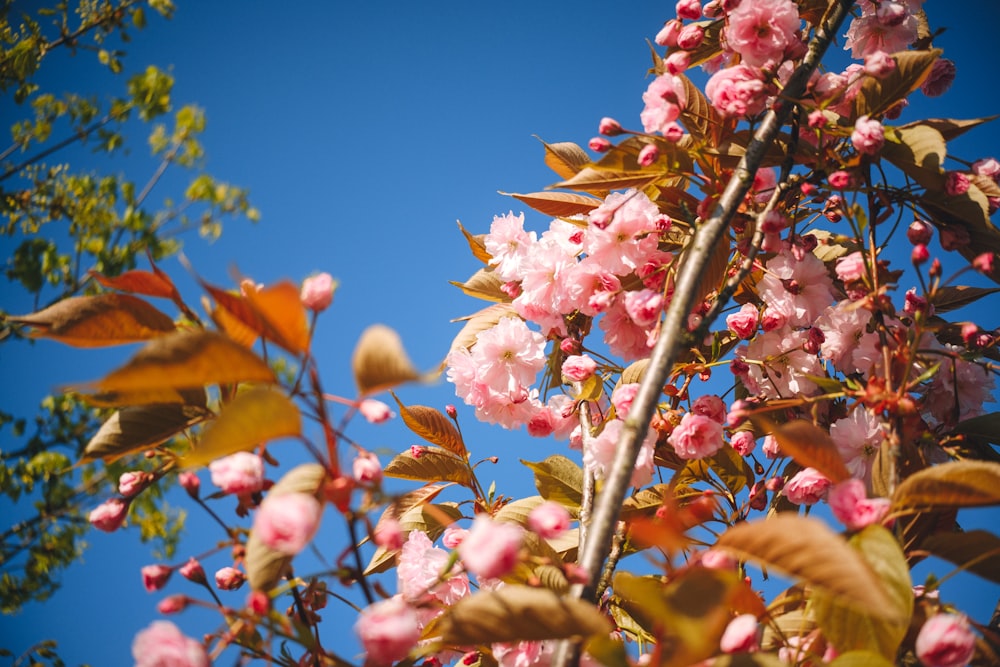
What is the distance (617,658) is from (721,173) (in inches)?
28.1

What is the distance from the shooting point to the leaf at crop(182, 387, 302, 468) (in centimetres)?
42

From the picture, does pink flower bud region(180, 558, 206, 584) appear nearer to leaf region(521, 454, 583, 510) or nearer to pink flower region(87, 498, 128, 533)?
pink flower region(87, 498, 128, 533)

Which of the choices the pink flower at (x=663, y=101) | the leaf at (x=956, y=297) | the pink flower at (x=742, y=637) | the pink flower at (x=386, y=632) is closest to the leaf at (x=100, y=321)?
the pink flower at (x=386, y=632)

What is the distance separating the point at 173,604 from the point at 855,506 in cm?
64

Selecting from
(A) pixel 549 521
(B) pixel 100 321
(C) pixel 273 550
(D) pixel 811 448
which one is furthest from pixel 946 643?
(B) pixel 100 321

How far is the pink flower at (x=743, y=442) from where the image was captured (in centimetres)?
99

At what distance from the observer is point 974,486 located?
54 centimetres

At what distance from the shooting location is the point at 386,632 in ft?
1.50

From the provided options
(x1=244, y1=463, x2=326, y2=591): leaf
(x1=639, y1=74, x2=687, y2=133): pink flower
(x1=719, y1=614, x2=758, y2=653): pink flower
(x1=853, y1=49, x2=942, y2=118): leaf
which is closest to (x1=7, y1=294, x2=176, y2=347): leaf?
(x1=244, y1=463, x2=326, y2=591): leaf

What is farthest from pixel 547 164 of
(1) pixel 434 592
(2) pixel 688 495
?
(1) pixel 434 592

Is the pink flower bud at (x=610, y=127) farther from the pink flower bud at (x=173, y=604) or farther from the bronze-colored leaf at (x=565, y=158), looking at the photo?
the pink flower bud at (x=173, y=604)

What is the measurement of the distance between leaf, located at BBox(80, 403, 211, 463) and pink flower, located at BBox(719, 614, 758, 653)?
549 millimetres

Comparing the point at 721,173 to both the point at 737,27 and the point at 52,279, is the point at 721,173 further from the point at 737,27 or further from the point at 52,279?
the point at 52,279

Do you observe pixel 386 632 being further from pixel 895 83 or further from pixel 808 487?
pixel 895 83
